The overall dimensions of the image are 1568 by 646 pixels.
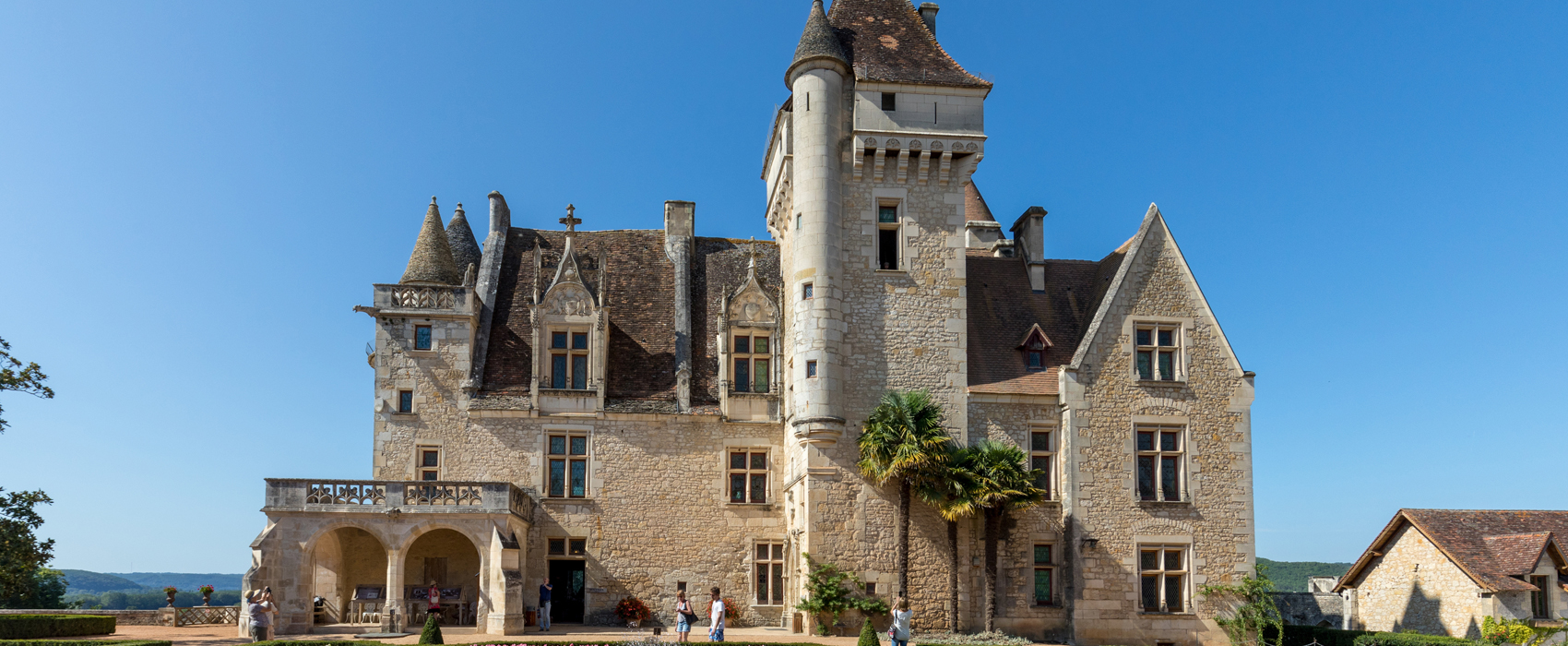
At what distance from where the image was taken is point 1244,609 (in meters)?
26.8

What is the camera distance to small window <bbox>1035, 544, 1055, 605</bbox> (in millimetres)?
26891

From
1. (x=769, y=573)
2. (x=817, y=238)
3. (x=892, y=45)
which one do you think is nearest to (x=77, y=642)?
(x=769, y=573)

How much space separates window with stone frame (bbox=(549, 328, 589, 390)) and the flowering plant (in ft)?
17.7

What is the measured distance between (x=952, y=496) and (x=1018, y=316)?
20.3 ft

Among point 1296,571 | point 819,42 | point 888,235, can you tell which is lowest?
point 1296,571

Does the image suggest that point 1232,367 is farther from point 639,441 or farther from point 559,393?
point 559,393

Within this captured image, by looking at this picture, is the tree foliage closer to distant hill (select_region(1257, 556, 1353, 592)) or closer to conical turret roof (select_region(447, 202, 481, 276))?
conical turret roof (select_region(447, 202, 481, 276))

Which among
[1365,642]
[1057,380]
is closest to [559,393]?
[1057,380]

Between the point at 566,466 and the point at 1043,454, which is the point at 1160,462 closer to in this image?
the point at 1043,454

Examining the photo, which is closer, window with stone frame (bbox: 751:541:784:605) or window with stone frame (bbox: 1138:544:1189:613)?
window with stone frame (bbox: 1138:544:1189:613)

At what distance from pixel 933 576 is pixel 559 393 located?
33.1 feet

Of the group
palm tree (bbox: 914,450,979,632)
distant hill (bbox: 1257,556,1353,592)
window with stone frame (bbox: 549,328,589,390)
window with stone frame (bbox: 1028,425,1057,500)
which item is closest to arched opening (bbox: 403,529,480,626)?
window with stone frame (bbox: 549,328,589,390)

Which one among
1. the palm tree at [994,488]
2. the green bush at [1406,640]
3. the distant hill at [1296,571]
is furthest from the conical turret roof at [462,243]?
the distant hill at [1296,571]

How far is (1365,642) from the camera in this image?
87.8 feet
